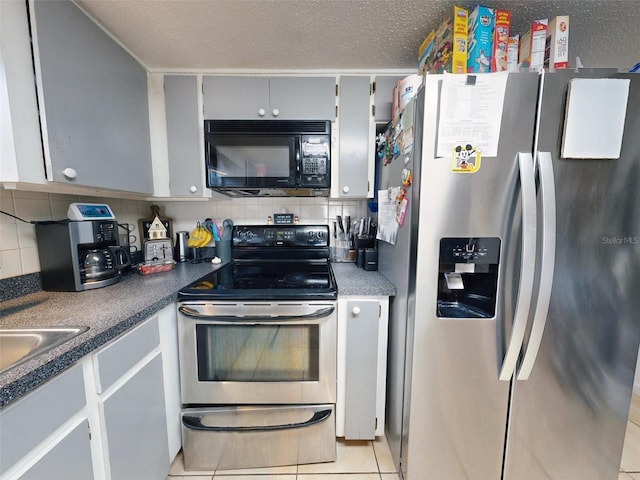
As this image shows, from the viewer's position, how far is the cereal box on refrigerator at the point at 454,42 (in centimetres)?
97

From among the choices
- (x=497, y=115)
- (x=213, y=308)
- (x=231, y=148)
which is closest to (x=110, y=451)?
(x=213, y=308)

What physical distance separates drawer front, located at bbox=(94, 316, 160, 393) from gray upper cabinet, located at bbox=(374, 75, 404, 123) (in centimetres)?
158

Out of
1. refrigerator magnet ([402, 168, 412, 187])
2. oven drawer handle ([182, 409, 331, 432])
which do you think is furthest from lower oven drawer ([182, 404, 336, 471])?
refrigerator magnet ([402, 168, 412, 187])

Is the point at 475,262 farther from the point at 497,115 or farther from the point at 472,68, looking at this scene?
the point at 472,68

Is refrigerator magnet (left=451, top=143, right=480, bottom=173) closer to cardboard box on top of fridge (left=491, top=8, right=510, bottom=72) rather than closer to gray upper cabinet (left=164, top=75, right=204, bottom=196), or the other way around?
cardboard box on top of fridge (left=491, top=8, right=510, bottom=72)

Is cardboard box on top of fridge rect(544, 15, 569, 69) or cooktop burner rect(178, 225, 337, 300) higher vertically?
cardboard box on top of fridge rect(544, 15, 569, 69)

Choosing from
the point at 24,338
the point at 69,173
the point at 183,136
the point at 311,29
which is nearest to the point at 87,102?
the point at 69,173

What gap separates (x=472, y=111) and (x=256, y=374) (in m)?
1.41

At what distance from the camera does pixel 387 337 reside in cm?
123

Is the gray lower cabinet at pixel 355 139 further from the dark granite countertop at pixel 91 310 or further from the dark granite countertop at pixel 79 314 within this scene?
the dark granite countertop at pixel 79 314

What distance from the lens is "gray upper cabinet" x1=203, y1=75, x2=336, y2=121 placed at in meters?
1.43

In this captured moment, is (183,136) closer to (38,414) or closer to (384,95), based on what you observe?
(384,95)

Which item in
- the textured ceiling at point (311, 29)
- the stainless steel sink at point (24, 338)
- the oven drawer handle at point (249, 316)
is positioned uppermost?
the textured ceiling at point (311, 29)

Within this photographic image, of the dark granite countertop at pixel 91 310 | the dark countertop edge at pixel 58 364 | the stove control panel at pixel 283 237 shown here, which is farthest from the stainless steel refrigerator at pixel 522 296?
the dark countertop edge at pixel 58 364
